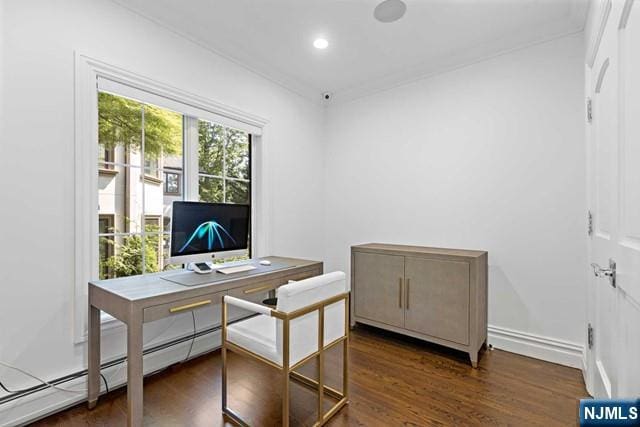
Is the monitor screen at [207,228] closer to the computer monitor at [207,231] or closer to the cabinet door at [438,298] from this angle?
the computer monitor at [207,231]

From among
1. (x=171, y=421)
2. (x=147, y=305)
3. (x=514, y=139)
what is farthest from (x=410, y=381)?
(x=514, y=139)

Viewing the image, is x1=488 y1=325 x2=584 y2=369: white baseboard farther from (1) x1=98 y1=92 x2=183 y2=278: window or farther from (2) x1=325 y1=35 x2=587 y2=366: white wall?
(1) x1=98 y1=92 x2=183 y2=278: window

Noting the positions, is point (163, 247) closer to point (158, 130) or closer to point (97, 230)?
point (97, 230)

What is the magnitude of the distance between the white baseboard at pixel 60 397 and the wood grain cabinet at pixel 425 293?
1.68 meters

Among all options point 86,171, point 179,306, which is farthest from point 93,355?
point 86,171

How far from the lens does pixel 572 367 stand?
2.29m

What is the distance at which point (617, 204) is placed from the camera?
1323mm

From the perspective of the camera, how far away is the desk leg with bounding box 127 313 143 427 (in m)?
1.51

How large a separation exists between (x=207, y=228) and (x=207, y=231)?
2cm

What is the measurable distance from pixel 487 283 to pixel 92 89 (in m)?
3.28

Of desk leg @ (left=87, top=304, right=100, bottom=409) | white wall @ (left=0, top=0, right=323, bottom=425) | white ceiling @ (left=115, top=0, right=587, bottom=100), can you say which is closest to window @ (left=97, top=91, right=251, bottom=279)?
white wall @ (left=0, top=0, right=323, bottom=425)

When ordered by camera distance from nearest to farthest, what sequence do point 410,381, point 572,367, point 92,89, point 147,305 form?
point 147,305 → point 92,89 → point 410,381 → point 572,367

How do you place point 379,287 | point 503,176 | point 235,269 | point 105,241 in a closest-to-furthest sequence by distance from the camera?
point 105,241
point 235,269
point 503,176
point 379,287

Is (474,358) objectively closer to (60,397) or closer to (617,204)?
(617,204)
